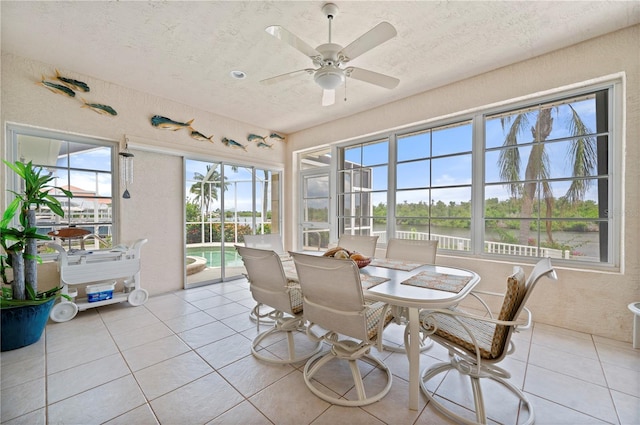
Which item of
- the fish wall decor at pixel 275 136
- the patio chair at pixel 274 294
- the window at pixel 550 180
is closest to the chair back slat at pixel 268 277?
the patio chair at pixel 274 294

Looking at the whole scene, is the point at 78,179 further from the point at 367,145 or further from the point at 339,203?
the point at 367,145

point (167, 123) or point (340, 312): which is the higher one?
point (167, 123)

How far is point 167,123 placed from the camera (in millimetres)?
3717

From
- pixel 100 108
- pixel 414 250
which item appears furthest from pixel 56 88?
pixel 414 250

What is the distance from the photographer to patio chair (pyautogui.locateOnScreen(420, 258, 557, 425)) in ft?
4.54

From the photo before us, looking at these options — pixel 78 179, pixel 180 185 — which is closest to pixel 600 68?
pixel 180 185

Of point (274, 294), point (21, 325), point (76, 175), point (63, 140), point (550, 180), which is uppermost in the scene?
point (63, 140)

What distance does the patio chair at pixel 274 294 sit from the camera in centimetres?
193

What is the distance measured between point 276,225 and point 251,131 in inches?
72.4

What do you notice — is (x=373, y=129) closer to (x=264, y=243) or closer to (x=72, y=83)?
(x=264, y=243)

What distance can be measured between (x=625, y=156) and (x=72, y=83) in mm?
5620

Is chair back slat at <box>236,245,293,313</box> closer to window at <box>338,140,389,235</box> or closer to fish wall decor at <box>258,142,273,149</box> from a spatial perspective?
window at <box>338,140,389,235</box>

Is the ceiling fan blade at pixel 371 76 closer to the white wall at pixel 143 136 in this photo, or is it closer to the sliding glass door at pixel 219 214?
the white wall at pixel 143 136

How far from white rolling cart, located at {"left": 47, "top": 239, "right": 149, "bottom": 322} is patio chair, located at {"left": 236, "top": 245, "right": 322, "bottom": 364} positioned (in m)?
1.99
